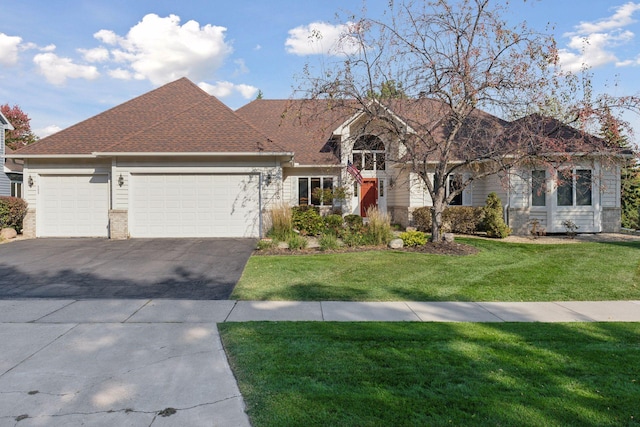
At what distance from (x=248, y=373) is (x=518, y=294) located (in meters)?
5.87

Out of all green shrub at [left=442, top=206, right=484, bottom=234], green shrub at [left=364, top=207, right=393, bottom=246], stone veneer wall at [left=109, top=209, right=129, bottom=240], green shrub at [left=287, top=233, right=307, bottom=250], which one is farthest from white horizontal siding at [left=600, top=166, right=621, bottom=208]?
stone veneer wall at [left=109, top=209, right=129, bottom=240]

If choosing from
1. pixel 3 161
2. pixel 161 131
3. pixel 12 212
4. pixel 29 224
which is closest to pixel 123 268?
pixel 161 131

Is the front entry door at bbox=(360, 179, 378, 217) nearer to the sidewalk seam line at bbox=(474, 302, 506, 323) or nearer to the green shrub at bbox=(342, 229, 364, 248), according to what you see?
the green shrub at bbox=(342, 229, 364, 248)

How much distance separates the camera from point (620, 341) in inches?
191

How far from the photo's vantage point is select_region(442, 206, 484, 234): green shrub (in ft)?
53.1

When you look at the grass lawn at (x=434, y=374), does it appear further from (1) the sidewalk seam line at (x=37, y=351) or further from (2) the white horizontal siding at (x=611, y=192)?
(2) the white horizontal siding at (x=611, y=192)

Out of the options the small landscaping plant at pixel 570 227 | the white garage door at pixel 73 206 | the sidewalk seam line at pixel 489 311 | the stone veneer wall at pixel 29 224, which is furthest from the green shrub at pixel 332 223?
the stone veneer wall at pixel 29 224

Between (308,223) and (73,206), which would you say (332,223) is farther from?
(73,206)

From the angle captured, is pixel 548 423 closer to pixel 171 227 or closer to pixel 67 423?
pixel 67 423

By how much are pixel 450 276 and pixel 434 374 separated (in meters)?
5.51

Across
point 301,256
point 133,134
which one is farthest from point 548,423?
point 133,134

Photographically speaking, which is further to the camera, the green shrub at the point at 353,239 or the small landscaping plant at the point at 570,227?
the small landscaping plant at the point at 570,227

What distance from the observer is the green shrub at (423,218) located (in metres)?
16.6

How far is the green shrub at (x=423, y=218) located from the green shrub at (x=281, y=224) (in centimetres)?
646
